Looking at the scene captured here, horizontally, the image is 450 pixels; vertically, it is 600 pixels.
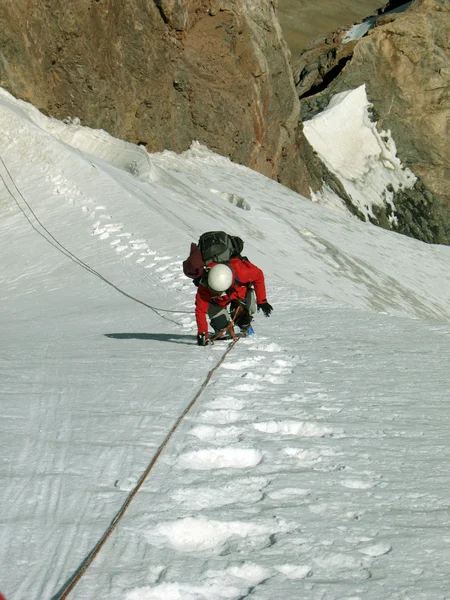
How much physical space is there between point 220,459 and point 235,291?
3.76m

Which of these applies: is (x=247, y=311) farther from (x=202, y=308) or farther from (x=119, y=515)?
(x=119, y=515)

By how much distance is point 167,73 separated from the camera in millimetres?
27844

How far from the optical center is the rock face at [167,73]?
22438mm

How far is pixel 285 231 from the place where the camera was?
2084cm

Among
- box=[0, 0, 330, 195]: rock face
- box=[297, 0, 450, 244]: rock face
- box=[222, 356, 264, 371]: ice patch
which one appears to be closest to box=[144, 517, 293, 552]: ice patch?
box=[222, 356, 264, 371]: ice patch

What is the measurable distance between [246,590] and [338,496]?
884 mm

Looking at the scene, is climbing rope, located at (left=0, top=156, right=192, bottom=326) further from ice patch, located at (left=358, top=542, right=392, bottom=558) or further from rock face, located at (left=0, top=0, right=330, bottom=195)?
ice patch, located at (left=358, top=542, right=392, bottom=558)

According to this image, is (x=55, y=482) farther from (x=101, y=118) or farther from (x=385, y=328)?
(x=101, y=118)

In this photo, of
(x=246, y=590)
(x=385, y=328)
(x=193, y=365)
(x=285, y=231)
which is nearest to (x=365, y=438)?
(x=246, y=590)

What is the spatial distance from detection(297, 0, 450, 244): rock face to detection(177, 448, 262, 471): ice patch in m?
41.6

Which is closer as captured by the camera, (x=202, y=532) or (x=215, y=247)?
(x=202, y=532)

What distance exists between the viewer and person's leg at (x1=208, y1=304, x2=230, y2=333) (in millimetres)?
7484

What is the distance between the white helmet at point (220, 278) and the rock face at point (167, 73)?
15621 millimetres

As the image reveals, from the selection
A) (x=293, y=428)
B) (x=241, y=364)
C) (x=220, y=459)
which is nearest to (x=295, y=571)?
(x=220, y=459)
